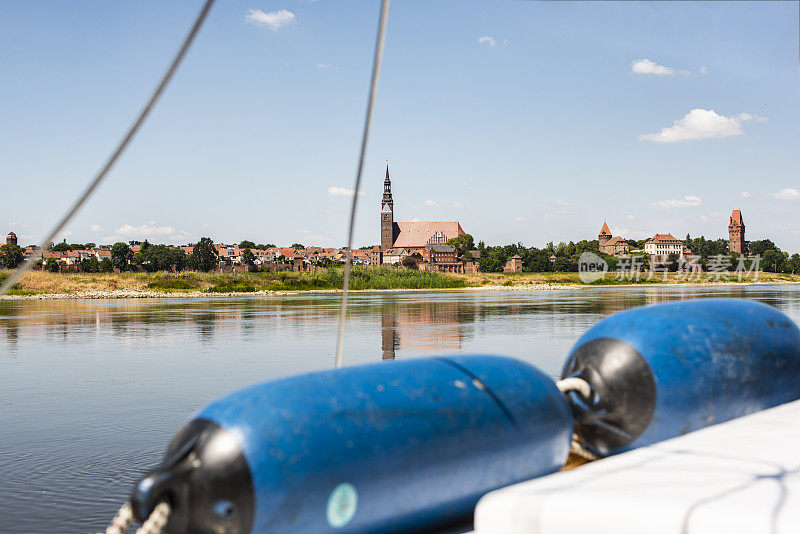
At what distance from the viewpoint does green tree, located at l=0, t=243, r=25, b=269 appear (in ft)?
378

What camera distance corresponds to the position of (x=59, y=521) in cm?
490

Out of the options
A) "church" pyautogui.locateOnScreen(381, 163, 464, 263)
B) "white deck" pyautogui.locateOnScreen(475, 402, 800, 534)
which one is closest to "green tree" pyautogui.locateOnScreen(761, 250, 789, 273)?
"church" pyautogui.locateOnScreen(381, 163, 464, 263)

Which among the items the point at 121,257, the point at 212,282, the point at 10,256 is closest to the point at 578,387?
the point at 212,282

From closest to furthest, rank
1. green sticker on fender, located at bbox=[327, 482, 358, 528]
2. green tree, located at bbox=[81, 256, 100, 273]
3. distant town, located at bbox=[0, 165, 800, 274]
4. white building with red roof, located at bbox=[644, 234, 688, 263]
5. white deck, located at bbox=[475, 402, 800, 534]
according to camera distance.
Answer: white deck, located at bbox=[475, 402, 800, 534] → green sticker on fender, located at bbox=[327, 482, 358, 528] → green tree, located at bbox=[81, 256, 100, 273] → distant town, located at bbox=[0, 165, 800, 274] → white building with red roof, located at bbox=[644, 234, 688, 263]

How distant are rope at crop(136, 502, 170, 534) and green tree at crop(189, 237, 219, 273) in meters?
123

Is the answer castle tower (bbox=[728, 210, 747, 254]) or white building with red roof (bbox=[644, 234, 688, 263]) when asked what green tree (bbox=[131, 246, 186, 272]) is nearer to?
white building with red roof (bbox=[644, 234, 688, 263])

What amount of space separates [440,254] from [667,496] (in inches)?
6186

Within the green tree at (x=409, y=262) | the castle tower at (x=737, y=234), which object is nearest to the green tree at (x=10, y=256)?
the green tree at (x=409, y=262)

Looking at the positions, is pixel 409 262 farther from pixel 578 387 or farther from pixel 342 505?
pixel 342 505

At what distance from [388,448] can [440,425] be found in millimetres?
334

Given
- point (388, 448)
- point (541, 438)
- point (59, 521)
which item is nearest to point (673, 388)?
point (541, 438)

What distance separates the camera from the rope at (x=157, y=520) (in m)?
3.05

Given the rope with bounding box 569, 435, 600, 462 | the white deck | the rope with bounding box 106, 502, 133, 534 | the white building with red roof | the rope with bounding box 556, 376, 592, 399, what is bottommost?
the rope with bounding box 569, 435, 600, 462

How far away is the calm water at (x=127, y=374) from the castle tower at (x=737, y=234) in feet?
598
